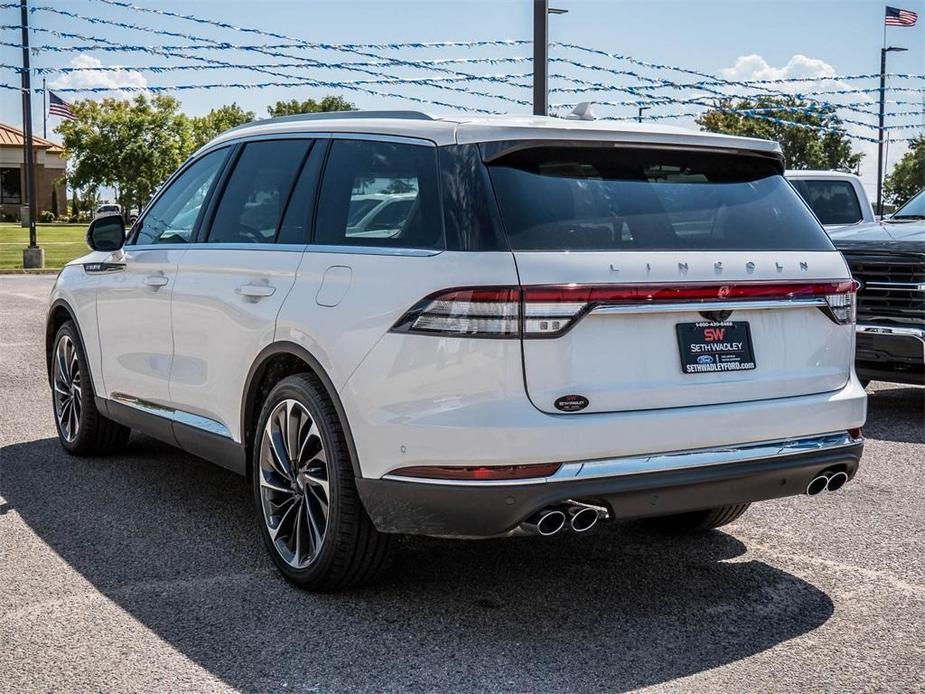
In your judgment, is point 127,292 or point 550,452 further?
point 127,292

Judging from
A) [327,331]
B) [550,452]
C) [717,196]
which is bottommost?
[550,452]

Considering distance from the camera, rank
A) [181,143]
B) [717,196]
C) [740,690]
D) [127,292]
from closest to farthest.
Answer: [740,690] < [717,196] < [127,292] < [181,143]

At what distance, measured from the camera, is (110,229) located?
6.60m

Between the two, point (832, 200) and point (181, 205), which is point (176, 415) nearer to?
point (181, 205)

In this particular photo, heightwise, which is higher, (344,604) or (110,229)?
(110,229)

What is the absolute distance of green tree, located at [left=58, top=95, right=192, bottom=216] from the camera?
73.9 meters

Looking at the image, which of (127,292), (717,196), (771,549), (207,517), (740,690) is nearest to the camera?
(740,690)

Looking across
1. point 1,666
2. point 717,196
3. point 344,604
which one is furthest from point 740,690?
point 1,666

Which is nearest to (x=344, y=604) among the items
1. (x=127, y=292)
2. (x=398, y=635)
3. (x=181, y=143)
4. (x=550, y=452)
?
(x=398, y=635)

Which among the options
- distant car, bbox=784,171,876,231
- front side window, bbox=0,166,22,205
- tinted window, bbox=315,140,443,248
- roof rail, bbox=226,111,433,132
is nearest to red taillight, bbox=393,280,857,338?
tinted window, bbox=315,140,443,248

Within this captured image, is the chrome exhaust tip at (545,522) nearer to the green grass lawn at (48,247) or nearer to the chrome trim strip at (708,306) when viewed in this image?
the chrome trim strip at (708,306)

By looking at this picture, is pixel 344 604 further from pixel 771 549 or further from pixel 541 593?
pixel 771 549

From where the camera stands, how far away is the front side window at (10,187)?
257 feet

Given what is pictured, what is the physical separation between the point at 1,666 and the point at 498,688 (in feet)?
5.40
